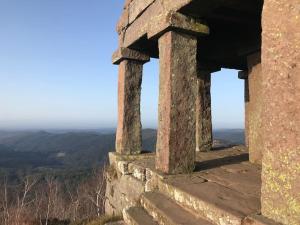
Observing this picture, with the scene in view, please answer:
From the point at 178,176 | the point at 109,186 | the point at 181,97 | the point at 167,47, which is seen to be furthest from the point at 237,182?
the point at 109,186

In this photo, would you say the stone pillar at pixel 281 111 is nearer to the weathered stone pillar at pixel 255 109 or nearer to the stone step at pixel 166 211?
the stone step at pixel 166 211

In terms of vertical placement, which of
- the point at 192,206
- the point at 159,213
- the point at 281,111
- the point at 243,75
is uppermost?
the point at 243,75

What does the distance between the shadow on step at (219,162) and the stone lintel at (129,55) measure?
2531 mm

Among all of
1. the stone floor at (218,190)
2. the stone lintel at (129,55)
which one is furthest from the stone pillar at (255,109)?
the stone lintel at (129,55)

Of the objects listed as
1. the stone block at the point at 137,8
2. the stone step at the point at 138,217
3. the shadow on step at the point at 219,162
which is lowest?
the stone step at the point at 138,217

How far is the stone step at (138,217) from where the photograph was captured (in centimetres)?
396

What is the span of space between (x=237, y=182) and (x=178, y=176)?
81 cm

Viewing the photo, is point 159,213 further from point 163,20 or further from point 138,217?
point 163,20

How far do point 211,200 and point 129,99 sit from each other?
12.1 ft

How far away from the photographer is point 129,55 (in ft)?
22.1

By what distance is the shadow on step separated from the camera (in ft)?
17.5

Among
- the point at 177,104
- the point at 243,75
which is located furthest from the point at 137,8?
the point at 243,75

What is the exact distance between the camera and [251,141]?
19.6 feet

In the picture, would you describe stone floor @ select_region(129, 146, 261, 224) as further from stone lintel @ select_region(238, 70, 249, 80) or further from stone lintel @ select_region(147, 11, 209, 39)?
stone lintel @ select_region(238, 70, 249, 80)
